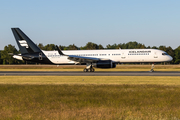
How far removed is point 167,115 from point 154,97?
4704 mm

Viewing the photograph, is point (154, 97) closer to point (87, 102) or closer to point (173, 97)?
point (173, 97)

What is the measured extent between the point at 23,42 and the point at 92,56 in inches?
549

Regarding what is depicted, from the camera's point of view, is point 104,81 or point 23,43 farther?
point 23,43

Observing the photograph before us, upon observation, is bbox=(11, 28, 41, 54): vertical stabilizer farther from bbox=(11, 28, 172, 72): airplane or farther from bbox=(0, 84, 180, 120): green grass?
bbox=(0, 84, 180, 120): green grass

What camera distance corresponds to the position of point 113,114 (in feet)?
35.9

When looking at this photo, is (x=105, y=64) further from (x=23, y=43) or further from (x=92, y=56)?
(x=23, y=43)

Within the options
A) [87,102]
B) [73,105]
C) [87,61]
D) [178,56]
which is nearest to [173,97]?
[87,102]

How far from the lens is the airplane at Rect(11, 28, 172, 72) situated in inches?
1676

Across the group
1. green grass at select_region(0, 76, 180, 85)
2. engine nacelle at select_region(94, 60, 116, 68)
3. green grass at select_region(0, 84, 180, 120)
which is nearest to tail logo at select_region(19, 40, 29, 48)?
engine nacelle at select_region(94, 60, 116, 68)

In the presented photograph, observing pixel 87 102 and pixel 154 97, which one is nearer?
pixel 87 102

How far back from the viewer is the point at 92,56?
4478cm

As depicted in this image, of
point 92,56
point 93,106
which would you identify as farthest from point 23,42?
point 93,106

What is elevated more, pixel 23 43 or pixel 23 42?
pixel 23 42

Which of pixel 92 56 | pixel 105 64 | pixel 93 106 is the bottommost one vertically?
pixel 93 106
